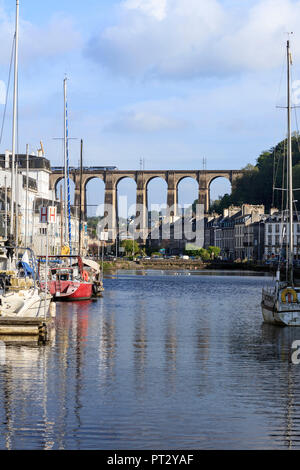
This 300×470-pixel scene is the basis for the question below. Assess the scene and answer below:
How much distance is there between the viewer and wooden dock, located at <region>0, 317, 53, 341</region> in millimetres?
26791

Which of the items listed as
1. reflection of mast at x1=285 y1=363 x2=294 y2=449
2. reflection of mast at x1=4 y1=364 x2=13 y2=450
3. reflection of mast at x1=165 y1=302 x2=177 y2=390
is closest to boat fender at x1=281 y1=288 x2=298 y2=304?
reflection of mast at x1=165 y1=302 x2=177 y2=390

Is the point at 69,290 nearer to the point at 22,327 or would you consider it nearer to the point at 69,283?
the point at 69,283

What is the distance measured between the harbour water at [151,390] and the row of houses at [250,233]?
11174cm

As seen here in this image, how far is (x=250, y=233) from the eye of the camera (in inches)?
6550

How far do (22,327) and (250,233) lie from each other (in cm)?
14159

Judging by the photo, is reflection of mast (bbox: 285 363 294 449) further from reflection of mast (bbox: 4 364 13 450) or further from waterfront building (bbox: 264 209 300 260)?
waterfront building (bbox: 264 209 300 260)

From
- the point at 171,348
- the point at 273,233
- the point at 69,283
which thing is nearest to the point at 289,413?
the point at 171,348

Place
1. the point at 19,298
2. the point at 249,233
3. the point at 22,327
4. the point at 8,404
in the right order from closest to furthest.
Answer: the point at 8,404, the point at 22,327, the point at 19,298, the point at 249,233

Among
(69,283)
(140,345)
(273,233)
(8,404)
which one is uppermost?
(273,233)

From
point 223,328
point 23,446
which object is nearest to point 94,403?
point 23,446

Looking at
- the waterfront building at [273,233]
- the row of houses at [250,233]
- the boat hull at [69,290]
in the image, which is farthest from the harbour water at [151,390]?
the waterfront building at [273,233]

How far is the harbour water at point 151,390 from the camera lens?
1440 centimetres
